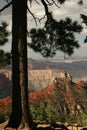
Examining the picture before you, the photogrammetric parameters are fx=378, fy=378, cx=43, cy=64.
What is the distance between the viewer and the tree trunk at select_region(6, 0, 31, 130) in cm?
1339

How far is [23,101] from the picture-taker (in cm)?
1336

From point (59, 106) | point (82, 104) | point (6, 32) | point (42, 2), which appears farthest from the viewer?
point (82, 104)

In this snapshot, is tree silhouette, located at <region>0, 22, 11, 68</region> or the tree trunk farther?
tree silhouette, located at <region>0, 22, 11, 68</region>

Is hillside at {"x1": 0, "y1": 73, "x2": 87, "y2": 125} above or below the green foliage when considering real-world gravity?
below

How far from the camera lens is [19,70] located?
1353 cm

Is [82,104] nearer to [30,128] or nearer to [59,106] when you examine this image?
[59,106]

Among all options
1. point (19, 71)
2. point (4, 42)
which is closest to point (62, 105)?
point (4, 42)

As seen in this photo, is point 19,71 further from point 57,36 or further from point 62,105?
point 62,105

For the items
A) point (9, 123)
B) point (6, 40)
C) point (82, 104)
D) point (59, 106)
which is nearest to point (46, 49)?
point (6, 40)

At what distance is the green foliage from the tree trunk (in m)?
1.97

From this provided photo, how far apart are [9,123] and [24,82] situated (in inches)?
62.1

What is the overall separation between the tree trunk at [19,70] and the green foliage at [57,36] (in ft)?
6.45

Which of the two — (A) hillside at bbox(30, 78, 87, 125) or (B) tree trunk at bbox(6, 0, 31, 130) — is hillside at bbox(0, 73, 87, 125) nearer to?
(A) hillside at bbox(30, 78, 87, 125)

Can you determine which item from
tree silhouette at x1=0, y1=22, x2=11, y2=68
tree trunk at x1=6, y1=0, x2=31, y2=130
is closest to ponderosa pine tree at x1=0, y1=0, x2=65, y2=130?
tree trunk at x1=6, y1=0, x2=31, y2=130
